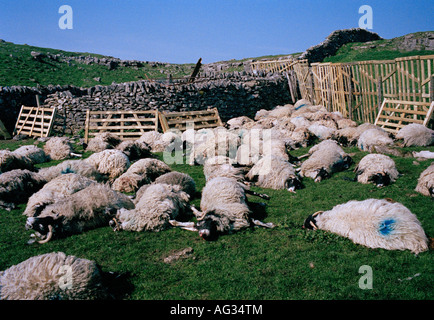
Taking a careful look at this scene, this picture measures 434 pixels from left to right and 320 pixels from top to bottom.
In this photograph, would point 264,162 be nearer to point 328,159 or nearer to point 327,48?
point 328,159

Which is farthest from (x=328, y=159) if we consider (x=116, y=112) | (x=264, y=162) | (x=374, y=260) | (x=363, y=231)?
(x=116, y=112)

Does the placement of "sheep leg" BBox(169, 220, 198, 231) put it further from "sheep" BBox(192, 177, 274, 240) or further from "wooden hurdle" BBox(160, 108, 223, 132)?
"wooden hurdle" BBox(160, 108, 223, 132)

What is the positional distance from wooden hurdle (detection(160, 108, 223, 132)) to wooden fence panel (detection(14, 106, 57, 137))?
6.35 meters

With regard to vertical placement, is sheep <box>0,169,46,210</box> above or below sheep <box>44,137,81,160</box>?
below

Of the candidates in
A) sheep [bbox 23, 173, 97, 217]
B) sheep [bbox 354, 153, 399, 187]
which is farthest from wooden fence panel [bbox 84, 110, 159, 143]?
sheep [bbox 354, 153, 399, 187]

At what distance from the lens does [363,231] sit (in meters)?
4.77

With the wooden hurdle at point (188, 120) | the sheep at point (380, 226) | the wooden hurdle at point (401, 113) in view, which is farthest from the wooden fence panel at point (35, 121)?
the wooden hurdle at point (401, 113)

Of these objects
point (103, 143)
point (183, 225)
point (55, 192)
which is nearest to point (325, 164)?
point (183, 225)

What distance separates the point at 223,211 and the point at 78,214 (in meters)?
2.69

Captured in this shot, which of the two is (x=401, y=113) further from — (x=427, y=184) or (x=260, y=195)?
(x=260, y=195)

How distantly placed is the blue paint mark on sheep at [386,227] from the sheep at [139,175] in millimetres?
5461

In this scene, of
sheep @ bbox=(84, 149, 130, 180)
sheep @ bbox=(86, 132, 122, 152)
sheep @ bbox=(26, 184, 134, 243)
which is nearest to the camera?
sheep @ bbox=(26, 184, 134, 243)

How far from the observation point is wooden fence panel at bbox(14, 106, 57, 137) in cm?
1631

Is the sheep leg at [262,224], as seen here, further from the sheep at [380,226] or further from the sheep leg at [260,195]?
the sheep leg at [260,195]
